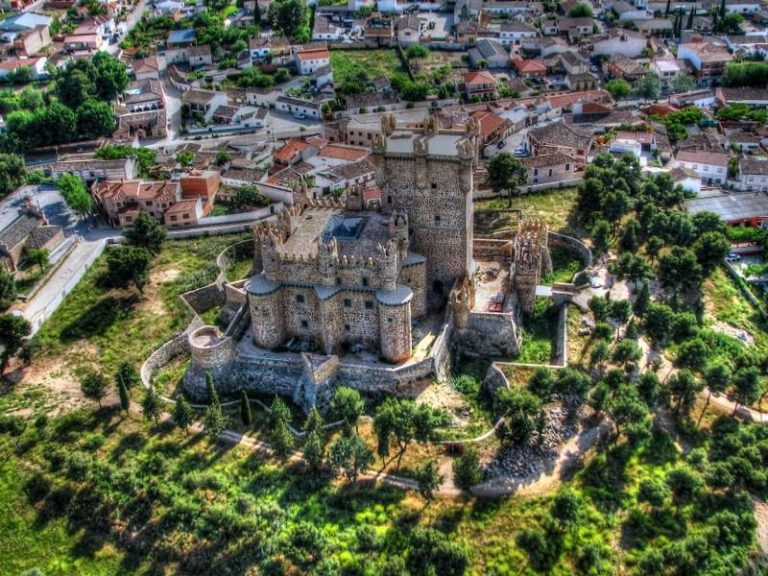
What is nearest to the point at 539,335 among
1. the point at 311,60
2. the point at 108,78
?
the point at 311,60

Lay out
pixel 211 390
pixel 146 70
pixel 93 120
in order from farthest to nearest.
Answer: pixel 146 70, pixel 93 120, pixel 211 390

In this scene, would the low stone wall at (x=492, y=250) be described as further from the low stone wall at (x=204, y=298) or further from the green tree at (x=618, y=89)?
the green tree at (x=618, y=89)

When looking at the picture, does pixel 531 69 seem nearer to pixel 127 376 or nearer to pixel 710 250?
pixel 710 250

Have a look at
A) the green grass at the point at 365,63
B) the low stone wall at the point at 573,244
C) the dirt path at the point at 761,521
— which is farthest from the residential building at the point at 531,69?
the dirt path at the point at 761,521

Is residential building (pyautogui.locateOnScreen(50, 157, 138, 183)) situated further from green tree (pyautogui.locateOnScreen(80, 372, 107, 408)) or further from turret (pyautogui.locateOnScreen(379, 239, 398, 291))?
turret (pyautogui.locateOnScreen(379, 239, 398, 291))

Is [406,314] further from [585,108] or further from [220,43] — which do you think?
[220,43]

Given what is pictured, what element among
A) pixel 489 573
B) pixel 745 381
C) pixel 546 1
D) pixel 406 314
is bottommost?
pixel 489 573

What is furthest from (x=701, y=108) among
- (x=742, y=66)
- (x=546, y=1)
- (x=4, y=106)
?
(x=4, y=106)

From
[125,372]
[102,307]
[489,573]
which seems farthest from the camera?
[102,307]

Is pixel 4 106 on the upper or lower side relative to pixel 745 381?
upper
